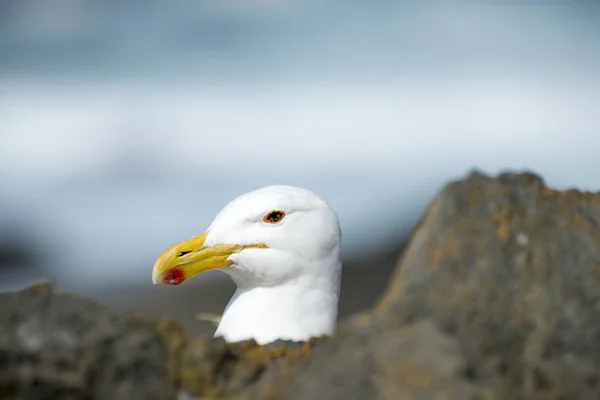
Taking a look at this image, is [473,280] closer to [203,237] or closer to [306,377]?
[306,377]

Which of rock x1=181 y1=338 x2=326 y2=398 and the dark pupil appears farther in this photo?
the dark pupil

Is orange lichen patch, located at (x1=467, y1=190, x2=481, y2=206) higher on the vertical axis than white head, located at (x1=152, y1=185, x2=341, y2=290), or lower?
higher

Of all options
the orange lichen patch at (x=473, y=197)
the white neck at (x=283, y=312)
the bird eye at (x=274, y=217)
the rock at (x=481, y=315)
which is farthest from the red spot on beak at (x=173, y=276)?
the orange lichen patch at (x=473, y=197)

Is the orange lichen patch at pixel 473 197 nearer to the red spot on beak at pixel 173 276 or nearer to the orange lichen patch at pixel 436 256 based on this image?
the orange lichen patch at pixel 436 256

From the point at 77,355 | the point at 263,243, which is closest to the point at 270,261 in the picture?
the point at 263,243

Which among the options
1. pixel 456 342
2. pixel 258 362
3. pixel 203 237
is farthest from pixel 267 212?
pixel 456 342

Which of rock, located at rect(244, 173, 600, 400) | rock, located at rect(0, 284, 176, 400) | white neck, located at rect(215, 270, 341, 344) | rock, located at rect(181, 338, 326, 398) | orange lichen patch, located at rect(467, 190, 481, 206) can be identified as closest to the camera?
rock, located at rect(244, 173, 600, 400)

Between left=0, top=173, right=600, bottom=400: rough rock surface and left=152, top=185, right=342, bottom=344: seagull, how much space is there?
8.82ft

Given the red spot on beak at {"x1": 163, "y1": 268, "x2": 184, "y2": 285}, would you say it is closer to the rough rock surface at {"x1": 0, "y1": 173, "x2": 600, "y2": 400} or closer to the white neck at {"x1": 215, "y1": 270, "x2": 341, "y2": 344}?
the white neck at {"x1": 215, "y1": 270, "x2": 341, "y2": 344}

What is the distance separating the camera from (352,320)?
350cm

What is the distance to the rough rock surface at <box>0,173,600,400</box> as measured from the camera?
3.17m

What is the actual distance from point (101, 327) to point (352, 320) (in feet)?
2.90

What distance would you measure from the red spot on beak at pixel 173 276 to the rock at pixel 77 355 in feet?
9.14

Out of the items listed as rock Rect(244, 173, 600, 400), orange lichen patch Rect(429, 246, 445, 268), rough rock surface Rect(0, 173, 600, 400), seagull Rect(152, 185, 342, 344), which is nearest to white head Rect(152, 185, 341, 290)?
seagull Rect(152, 185, 342, 344)
